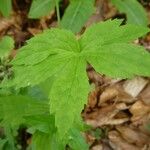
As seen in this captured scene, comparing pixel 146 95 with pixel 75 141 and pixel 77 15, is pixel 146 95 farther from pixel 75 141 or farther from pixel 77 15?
pixel 75 141

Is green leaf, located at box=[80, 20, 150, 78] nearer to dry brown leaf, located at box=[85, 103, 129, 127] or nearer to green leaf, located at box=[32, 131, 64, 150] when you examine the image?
green leaf, located at box=[32, 131, 64, 150]

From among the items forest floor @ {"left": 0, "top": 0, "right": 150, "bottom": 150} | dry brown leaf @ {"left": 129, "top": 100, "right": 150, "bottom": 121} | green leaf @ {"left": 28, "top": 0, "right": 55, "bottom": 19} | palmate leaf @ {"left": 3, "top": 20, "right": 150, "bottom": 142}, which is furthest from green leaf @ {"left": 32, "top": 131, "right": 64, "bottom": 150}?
green leaf @ {"left": 28, "top": 0, "right": 55, "bottom": 19}

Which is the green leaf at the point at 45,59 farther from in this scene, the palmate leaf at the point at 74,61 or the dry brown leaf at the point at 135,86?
the dry brown leaf at the point at 135,86

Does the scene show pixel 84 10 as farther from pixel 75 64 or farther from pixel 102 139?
pixel 75 64

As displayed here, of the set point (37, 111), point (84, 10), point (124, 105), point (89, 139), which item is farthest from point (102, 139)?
point (37, 111)

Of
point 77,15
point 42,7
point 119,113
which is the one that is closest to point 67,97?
point 119,113

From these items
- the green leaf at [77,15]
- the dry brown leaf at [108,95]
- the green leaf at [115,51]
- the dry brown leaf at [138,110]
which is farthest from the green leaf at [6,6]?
the green leaf at [115,51]
